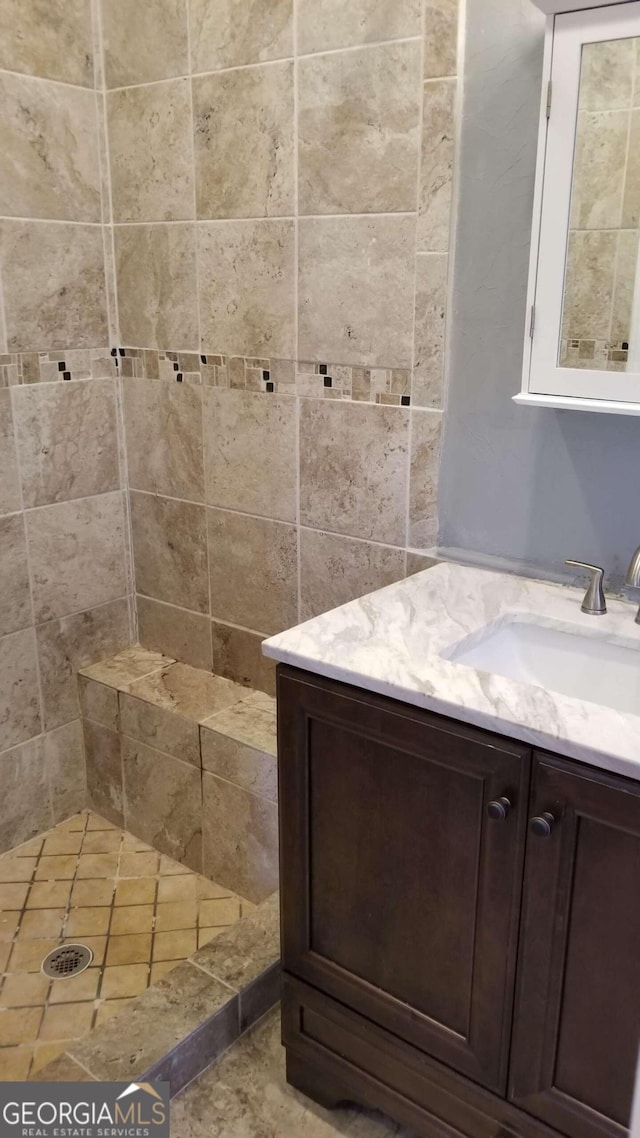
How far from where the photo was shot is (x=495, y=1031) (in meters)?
1.23

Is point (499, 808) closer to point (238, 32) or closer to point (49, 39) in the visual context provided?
point (238, 32)

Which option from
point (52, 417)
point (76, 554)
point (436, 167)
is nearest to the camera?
point (436, 167)

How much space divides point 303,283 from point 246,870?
1.28 metres

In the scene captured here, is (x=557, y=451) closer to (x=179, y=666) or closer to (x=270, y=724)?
(x=270, y=724)

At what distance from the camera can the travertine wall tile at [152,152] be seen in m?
2.00

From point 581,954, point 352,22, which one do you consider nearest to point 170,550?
point 352,22

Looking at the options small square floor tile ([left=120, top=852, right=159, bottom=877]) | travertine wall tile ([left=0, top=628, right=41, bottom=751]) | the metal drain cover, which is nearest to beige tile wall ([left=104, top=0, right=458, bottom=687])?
travertine wall tile ([left=0, top=628, right=41, bottom=751])

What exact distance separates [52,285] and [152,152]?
38cm

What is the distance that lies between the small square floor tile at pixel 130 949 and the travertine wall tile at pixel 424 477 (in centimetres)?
101

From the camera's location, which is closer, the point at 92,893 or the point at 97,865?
the point at 92,893

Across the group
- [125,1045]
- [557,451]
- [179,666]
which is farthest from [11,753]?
[557,451]

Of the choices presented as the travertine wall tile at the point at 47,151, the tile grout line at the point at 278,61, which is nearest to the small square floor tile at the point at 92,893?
the travertine wall tile at the point at 47,151

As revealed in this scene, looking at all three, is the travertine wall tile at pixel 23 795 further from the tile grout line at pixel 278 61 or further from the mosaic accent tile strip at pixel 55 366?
the tile grout line at pixel 278 61

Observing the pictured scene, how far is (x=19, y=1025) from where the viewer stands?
68.2 inches
